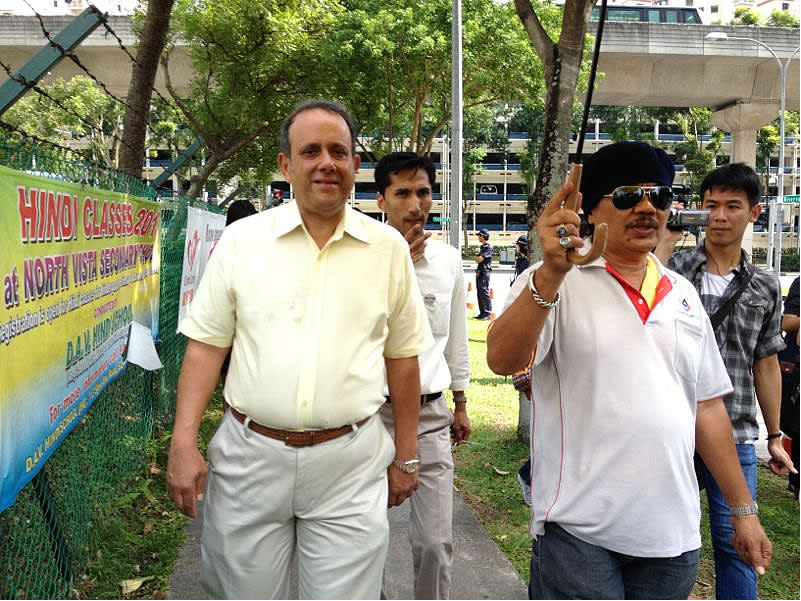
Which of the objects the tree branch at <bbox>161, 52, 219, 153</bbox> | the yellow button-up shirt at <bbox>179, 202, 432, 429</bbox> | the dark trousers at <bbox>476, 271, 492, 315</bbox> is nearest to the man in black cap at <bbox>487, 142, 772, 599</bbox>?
the yellow button-up shirt at <bbox>179, 202, 432, 429</bbox>

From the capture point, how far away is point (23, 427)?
8.25 feet

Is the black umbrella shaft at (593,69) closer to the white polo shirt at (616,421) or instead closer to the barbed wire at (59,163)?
the white polo shirt at (616,421)

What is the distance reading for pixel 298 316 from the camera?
2.37m

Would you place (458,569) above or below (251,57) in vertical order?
below

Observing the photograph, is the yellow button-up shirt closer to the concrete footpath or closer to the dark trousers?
the concrete footpath

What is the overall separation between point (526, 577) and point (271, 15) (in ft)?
40.5

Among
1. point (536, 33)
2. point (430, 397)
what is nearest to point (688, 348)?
point (430, 397)

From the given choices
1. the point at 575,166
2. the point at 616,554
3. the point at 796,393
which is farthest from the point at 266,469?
the point at 796,393

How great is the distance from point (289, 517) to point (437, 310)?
1.55 meters

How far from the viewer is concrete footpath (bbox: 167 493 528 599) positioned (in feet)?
12.8

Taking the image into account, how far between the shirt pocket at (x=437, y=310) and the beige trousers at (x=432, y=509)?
1.12 feet

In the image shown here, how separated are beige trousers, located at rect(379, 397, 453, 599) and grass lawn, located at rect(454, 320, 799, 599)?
3.03 feet

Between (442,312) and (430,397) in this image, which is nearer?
(430,397)

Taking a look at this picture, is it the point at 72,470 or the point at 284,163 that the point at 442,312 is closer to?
the point at 284,163
